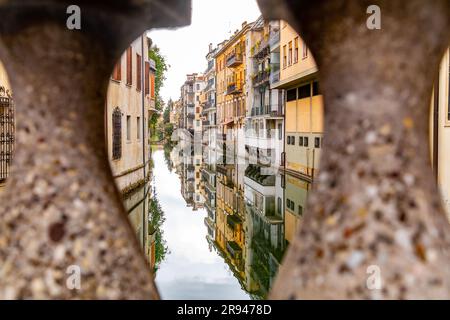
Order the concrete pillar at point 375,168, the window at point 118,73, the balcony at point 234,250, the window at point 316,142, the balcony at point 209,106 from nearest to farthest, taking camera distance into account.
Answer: the concrete pillar at point 375,168
the balcony at point 234,250
the window at point 118,73
the window at point 316,142
the balcony at point 209,106

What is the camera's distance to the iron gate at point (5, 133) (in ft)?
33.2

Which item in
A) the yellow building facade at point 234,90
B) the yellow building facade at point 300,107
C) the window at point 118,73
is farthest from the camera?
the yellow building facade at point 234,90

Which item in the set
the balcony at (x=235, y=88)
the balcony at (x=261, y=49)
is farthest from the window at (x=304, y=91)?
the balcony at (x=235, y=88)

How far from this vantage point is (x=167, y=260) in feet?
31.8

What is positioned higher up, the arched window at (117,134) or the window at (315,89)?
the window at (315,89)

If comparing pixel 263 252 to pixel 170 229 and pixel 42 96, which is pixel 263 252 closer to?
pixel 170 229

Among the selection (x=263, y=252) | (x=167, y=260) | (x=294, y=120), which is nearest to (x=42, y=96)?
(x=167, y=260)

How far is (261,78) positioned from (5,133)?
89.3ft

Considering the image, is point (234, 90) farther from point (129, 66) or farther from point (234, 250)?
point (234, 250)

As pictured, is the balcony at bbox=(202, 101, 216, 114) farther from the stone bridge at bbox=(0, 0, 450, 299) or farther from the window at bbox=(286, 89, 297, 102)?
the stone bridge at bbox=(0, 0, 450, 299)

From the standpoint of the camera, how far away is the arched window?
14924mm

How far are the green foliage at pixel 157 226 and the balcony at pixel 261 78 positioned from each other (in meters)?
18.1

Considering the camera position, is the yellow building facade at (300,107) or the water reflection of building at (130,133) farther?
the yellow building facade at (300,107)

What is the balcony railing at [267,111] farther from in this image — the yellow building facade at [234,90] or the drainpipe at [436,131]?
the drainpipe at [436,131]
